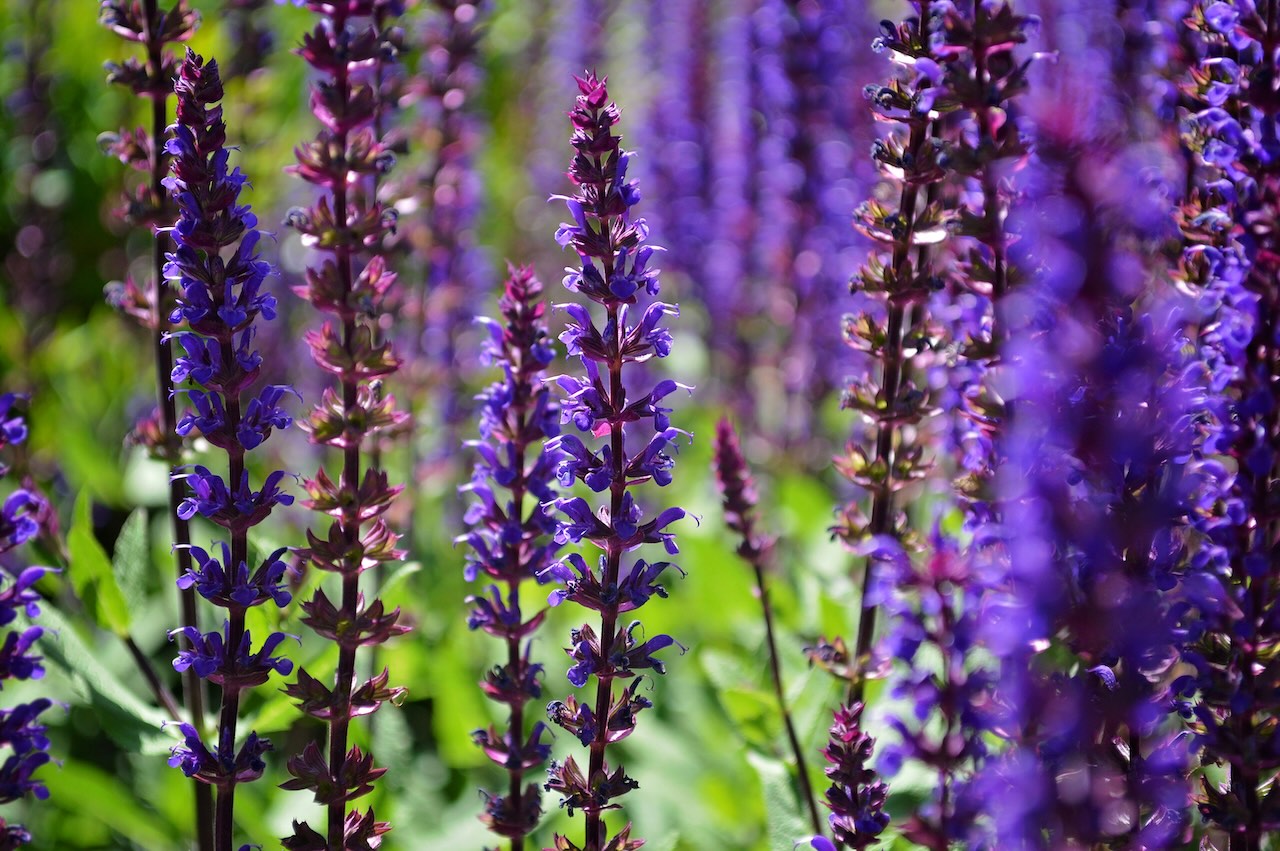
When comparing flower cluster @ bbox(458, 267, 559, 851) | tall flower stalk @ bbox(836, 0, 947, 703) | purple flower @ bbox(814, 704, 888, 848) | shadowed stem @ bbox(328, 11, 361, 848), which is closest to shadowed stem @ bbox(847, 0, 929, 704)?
tall flower stalk @ bbox(836, 0, 947, 703)

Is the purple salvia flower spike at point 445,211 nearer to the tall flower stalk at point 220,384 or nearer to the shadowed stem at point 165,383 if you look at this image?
the shadowed stem at point 165,383

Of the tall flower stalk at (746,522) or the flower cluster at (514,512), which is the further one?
the tall flower stalk at (746,522)

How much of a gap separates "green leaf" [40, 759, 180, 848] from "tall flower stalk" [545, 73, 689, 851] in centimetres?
193

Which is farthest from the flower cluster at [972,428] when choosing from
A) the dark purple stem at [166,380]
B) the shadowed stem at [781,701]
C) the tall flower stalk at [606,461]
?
the dark purple stem at [166,380]

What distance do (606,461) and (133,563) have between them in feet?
5.50

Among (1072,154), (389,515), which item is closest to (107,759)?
(389,515)

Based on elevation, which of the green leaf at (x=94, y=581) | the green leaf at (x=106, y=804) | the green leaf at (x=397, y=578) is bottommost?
the green leaf at (x=106, y=804)

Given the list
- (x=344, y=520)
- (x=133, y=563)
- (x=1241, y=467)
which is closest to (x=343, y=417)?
(x=344, y=520)

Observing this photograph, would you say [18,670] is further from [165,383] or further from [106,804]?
[106,804]

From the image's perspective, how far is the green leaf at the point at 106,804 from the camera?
362cm

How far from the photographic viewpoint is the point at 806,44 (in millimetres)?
5730

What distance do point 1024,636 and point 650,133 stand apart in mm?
6614

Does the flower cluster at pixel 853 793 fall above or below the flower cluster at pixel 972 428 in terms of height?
below

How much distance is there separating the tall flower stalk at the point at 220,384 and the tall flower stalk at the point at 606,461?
1.97 ft
